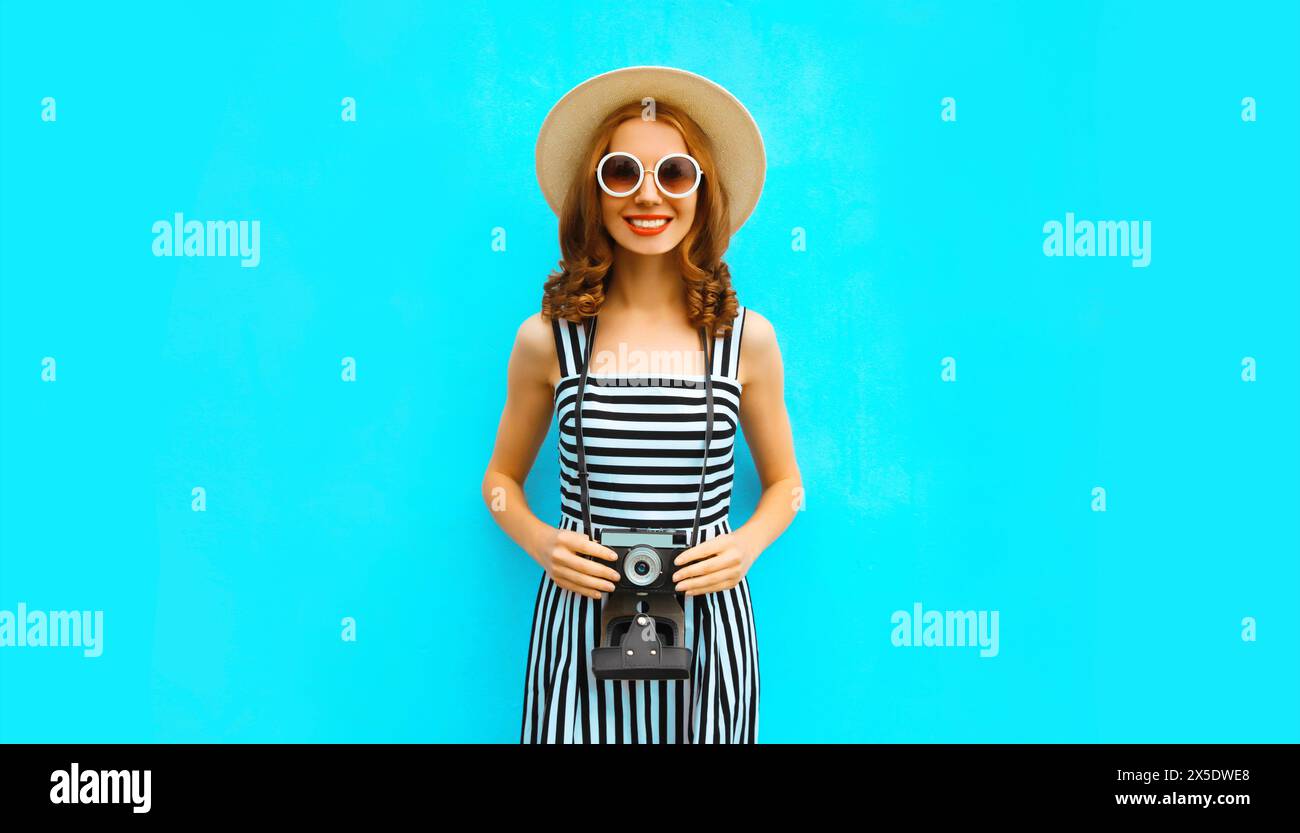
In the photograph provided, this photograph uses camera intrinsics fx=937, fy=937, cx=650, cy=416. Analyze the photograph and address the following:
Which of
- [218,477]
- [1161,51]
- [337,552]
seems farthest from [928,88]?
[218,477]

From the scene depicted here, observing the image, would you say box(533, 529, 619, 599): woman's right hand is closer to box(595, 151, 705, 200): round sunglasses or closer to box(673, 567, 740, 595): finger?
box(673, 567, 740, 595): finger

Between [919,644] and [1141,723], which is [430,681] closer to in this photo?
[919,644]

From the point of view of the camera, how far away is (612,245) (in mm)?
1929

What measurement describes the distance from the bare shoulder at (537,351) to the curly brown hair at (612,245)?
0.03 meters

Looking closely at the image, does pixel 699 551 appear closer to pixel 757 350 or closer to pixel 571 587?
pixel 571 587

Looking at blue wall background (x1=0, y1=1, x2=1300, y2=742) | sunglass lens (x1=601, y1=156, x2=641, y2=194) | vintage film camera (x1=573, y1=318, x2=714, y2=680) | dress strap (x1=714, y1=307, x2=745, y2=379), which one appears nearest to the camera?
vintage film camera (x1=573, y1=318, x2=714, y2=680)

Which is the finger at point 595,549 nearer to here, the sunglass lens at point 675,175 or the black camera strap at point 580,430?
the black camera strap at point 580,430

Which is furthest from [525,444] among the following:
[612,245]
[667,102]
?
[667,102]

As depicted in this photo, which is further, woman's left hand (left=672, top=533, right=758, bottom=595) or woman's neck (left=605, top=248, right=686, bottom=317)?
woman's neck (left=605, top=248, right=686, bottom=317)

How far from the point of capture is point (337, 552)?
2.21 meters

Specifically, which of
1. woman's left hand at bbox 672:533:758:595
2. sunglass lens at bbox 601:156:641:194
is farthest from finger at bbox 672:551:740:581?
sunglass lens at bbox 601:156:641:194

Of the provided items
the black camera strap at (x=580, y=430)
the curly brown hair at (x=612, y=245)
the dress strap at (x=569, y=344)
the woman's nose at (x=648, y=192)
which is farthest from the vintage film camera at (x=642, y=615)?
the woman's nose at (x=648, y=192)

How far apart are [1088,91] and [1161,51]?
0.19 meters

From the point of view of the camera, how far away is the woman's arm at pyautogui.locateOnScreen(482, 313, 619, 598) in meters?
1.86
